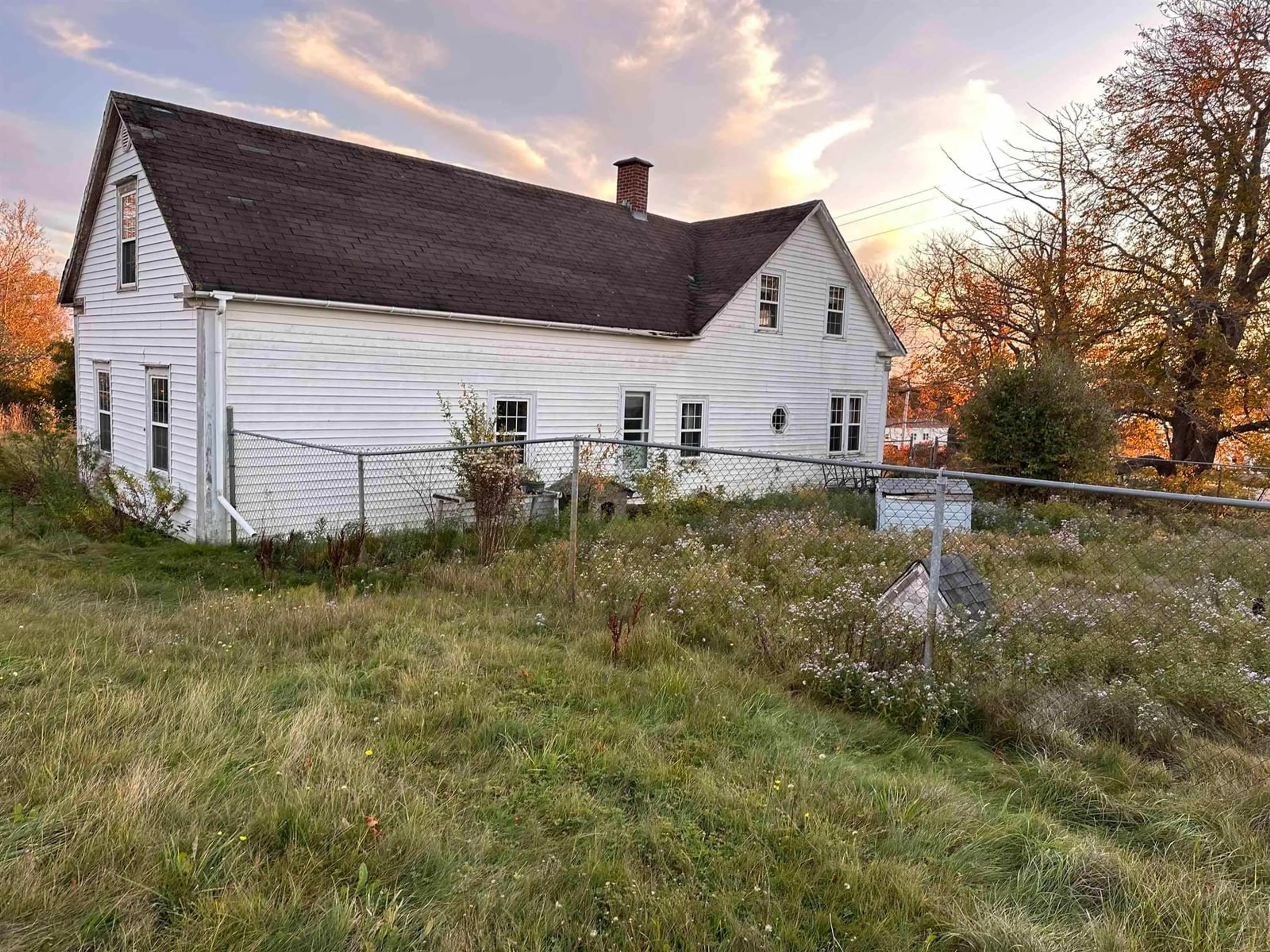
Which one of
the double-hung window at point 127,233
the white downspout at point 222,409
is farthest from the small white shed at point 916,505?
the double-hung window at point 127,233

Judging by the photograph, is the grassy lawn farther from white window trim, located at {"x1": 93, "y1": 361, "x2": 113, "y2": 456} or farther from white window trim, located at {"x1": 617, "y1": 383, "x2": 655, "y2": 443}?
white window trim, located at {"x1": 617, "y1": 383, "x2": 655, "y2": 443}


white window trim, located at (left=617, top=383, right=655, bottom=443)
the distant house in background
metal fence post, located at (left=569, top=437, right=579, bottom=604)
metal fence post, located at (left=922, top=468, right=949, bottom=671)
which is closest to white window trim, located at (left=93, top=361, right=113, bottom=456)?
white window trim, located at (left=617, top=383, right=655, bottom=443)

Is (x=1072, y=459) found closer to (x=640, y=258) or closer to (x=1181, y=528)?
(x=1181, y=528)

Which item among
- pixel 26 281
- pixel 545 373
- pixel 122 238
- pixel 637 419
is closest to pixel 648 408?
pixel 637 419

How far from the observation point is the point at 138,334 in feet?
37.1

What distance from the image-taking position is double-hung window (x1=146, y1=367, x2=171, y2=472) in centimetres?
1074

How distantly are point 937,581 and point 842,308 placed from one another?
49.6ft

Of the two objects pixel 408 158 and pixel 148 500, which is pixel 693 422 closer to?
pixel 408 158

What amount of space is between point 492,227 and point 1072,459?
12674 mm

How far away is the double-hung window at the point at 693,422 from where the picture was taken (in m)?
15.6

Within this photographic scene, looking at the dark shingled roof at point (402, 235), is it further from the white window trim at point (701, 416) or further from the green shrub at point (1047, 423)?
the green shrub at point (1047, 423)

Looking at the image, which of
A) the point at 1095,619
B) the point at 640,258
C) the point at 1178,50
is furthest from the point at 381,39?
the point at 1178,50

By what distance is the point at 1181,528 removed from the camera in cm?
1141

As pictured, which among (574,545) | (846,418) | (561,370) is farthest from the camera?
(846,418)
